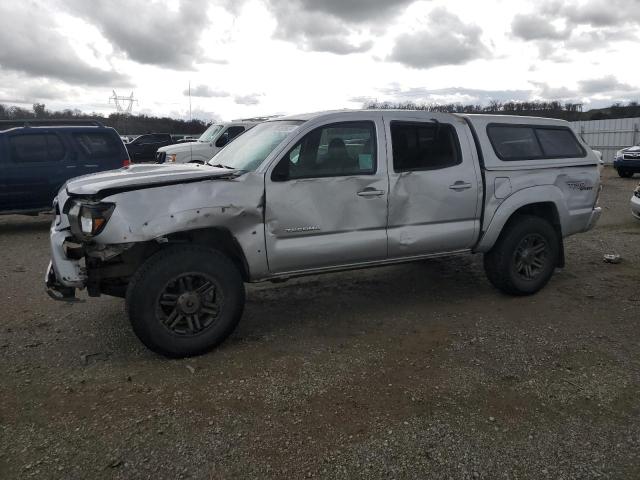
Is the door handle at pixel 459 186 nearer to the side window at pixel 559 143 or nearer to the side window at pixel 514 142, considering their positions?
the side window at pixel 514 142

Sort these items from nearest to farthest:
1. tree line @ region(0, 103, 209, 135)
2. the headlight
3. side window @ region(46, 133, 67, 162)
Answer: the headlight < side window @ region(46, 133, 67, 162) < tree line @ region(0, 103, 209, 135)

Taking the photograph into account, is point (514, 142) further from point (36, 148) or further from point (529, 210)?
point (36, 148)

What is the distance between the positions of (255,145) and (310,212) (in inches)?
36.4

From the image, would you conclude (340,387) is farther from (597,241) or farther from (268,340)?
(597,241)

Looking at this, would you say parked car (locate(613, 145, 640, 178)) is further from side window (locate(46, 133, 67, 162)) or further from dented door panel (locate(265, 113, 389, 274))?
side window (locate(46, 133, 67, 162))

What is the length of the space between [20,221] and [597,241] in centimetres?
1053

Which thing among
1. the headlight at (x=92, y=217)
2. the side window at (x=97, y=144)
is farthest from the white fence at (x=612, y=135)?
the headlight at (x=92, y=217)

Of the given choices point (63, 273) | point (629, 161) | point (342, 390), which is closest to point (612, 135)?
point (629, 161)

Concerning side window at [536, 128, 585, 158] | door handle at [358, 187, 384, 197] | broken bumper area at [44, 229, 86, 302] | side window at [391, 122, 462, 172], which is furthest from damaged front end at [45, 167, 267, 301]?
side window at [536, 128, 585, 158]

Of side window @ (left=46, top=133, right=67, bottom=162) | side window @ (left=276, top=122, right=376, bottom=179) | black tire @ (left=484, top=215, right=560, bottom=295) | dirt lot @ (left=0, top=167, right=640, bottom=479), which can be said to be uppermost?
side window @ (left=46, top=133, right=67, bottom=162)

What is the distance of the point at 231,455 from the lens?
2.71m

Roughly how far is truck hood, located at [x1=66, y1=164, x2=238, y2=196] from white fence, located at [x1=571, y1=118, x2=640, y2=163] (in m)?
26.0

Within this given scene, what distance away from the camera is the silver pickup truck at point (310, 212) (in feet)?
12.0

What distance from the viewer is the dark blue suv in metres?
8.61
